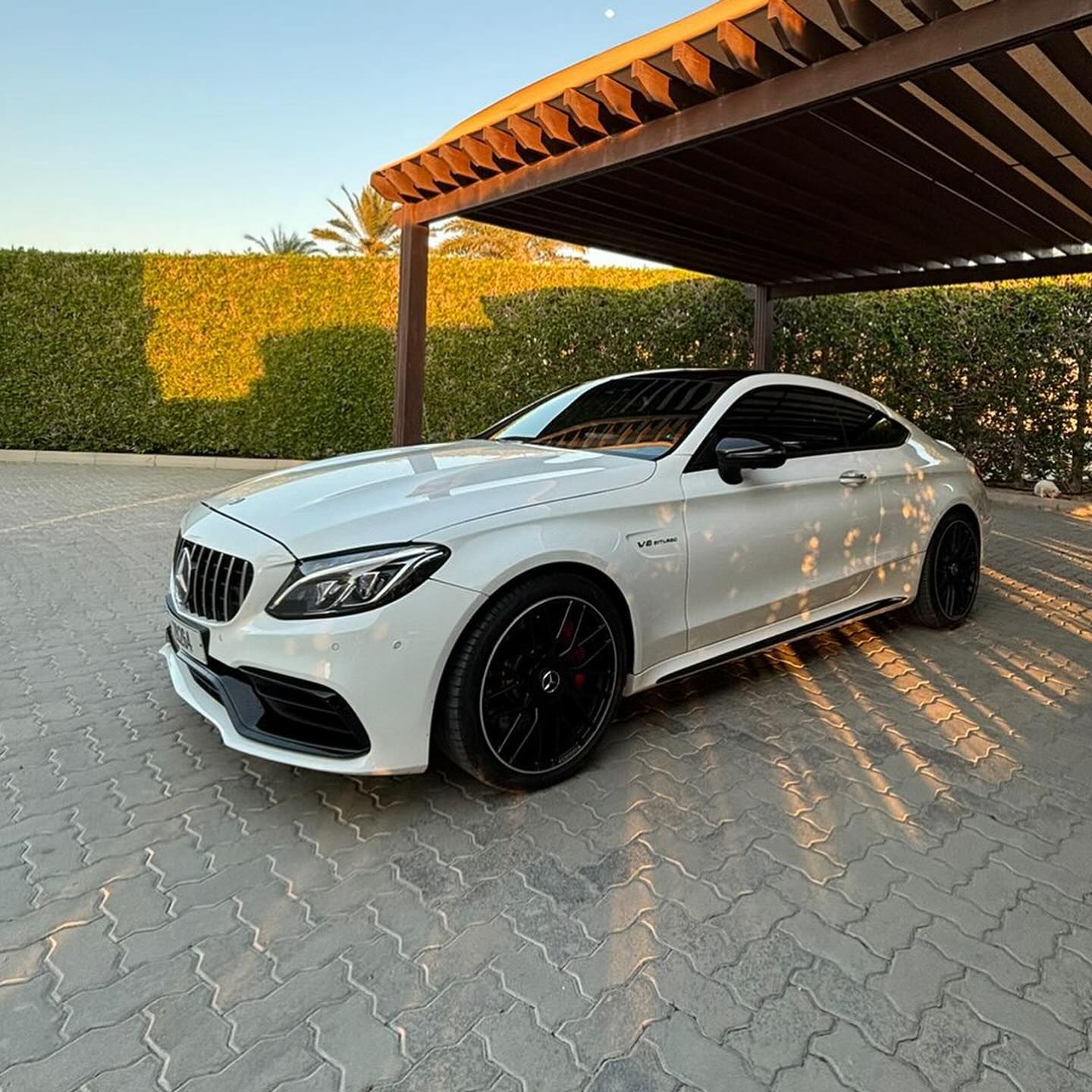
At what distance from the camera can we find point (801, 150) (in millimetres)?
5113

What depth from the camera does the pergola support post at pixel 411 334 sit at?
21.5 feet

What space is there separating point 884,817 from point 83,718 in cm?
305

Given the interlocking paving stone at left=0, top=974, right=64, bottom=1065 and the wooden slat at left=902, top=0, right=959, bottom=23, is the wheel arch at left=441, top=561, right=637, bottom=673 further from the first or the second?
the wooden slat at left=902, top=0, right=959, bottom=23

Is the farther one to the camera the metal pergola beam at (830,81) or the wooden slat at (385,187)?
the wooden slat at (385,187)

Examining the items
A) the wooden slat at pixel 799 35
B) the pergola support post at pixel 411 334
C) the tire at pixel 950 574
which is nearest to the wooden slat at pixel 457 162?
the pergola support post at pixel 411 334

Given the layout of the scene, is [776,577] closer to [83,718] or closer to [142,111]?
[83,718]

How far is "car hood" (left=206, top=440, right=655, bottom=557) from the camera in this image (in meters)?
2.45

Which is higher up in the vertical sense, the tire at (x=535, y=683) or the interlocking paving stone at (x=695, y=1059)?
the tire at (x=535, y=683)

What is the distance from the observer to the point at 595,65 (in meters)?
4.69

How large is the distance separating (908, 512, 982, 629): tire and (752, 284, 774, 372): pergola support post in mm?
5466

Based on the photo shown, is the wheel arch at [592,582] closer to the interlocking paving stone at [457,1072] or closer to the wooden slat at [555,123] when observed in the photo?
the interlocking paving stone at [457,1072]

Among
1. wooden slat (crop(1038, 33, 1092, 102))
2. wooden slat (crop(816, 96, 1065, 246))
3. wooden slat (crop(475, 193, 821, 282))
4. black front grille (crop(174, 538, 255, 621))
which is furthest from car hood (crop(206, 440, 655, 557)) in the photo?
wooden slat (crop(475, 193, 821, 282))

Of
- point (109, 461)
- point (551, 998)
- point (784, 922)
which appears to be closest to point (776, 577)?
point (784, 922)

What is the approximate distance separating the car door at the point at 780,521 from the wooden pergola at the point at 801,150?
159 cm
